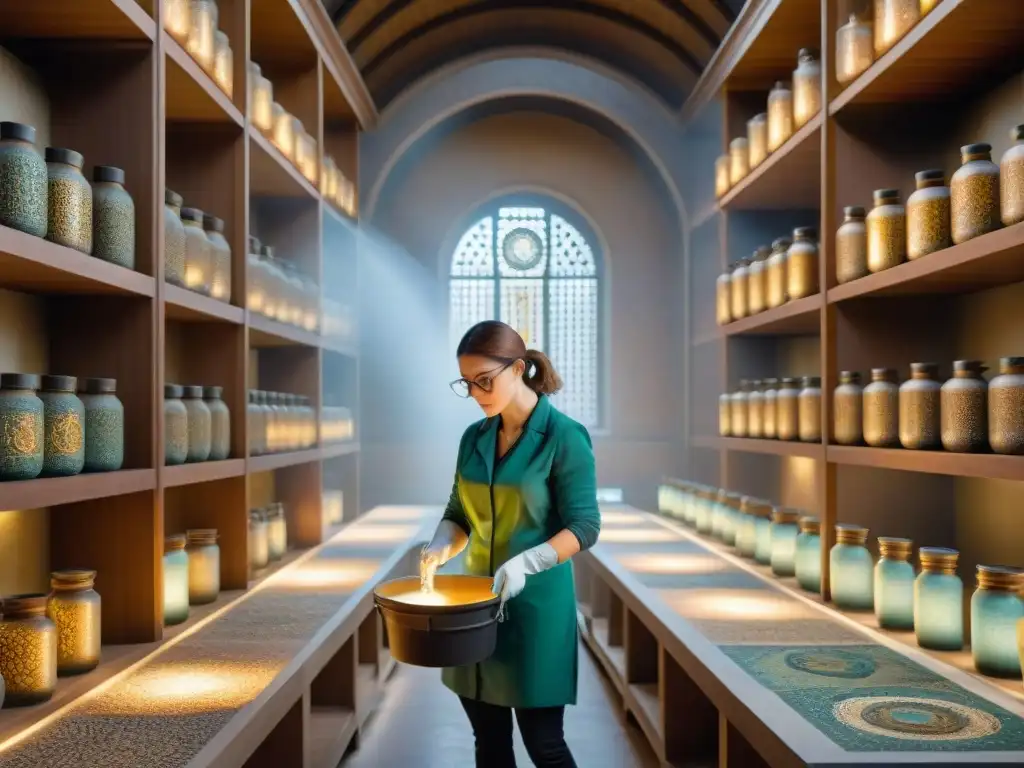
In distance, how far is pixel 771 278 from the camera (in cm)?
385

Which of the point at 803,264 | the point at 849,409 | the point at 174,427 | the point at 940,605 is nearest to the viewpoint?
the point at 940,605

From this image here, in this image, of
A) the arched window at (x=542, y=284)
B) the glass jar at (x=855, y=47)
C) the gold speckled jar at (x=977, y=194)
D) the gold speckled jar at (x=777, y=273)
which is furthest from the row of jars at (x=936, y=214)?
the arched window at (x=542, y=284)

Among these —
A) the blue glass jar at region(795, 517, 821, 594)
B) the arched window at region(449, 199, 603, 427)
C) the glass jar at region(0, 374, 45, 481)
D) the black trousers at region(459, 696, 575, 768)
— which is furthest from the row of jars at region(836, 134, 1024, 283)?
the arched window at region(449, 199, 603, 427)

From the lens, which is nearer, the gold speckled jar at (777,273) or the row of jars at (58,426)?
the row of jars at (58,426)

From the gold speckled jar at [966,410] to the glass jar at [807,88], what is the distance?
1.45m

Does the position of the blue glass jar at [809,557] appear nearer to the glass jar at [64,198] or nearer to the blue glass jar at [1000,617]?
the blue glass jar at [1000,617]

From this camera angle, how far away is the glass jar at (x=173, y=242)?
8.67 feet

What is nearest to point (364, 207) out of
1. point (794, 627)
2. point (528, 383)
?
point (528, 383)

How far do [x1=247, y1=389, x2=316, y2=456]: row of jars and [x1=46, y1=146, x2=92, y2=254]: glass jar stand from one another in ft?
4.43

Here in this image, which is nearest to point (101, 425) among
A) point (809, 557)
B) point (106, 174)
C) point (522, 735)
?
point (106, 174)

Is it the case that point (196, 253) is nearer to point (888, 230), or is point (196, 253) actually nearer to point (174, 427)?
point (174, 427)

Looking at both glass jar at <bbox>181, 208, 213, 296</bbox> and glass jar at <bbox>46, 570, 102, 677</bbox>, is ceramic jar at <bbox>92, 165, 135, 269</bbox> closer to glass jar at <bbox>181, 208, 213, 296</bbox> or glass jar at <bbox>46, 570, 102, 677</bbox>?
glass jar at <bbox>181, 208, 213, 296</bbox>

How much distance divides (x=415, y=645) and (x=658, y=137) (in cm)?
490

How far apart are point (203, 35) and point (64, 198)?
1.15m
